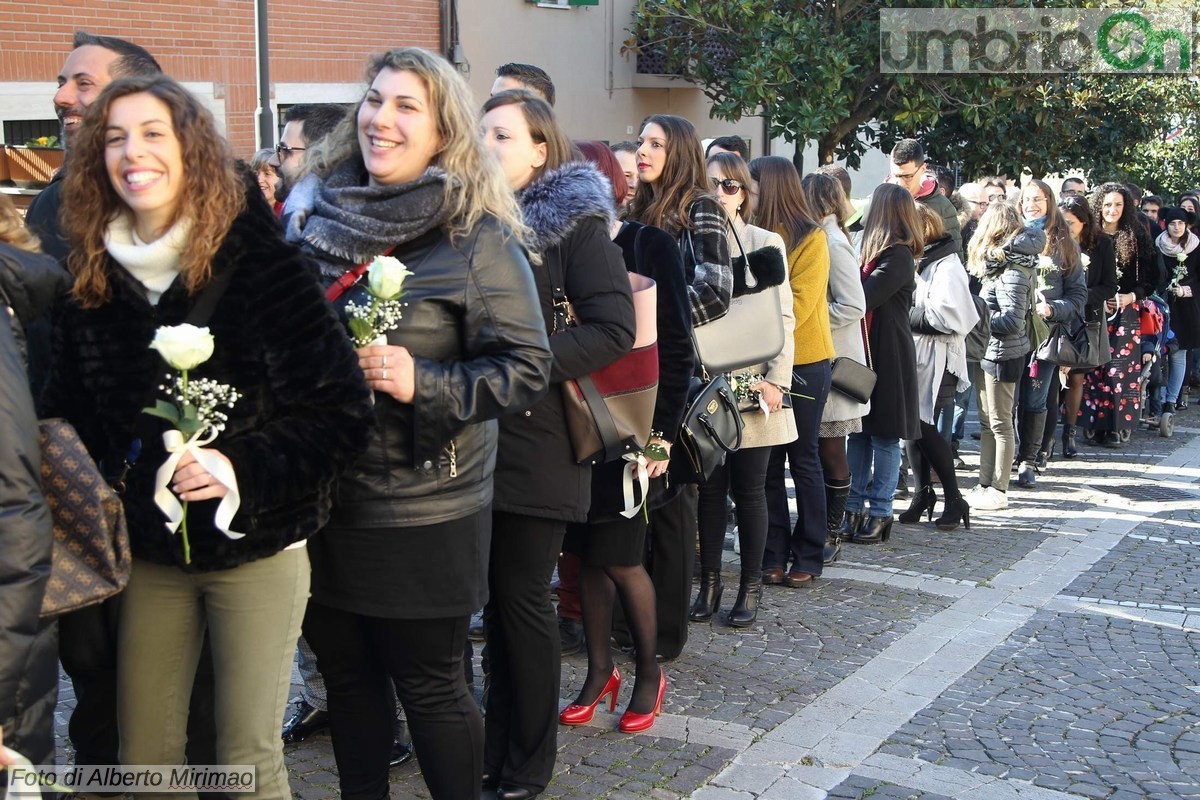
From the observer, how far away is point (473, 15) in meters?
16.5

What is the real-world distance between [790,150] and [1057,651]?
65.8 feet

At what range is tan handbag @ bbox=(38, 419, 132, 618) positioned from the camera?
2906 mm

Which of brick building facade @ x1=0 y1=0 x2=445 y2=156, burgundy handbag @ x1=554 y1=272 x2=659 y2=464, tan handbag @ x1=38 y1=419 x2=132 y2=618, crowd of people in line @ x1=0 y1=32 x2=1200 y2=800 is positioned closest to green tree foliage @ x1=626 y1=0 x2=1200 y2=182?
brick building facade @ x1=0 y1=0 x2=445 y2=156

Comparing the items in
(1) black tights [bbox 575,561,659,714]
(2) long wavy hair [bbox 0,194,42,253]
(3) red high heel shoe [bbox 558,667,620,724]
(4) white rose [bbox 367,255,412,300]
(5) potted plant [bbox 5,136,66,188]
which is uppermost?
(5) potted plant [bbox 5,136,66,188]

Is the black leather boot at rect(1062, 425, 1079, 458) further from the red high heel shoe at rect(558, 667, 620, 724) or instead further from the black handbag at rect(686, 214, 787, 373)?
the red high heel shoe at rect(558, 667, 620, 724)

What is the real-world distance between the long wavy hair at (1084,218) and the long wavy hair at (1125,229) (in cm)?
99

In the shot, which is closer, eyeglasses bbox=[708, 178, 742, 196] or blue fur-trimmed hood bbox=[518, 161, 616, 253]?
blue fur-trimmed hood bbox=[518, 161, 616, 253]

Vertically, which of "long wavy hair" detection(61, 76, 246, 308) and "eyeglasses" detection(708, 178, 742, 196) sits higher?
"eyeglasses" detection(708, 178, 742, 196)

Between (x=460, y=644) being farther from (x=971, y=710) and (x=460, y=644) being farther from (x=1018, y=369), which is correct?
(x=1018, y=369)

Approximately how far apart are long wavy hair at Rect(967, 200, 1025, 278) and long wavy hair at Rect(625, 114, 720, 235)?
4106 mm

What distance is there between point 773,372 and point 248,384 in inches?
148

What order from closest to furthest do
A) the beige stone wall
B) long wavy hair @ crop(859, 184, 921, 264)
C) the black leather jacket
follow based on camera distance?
1. the black leather jacket
2. long wavy hair @ crop(859, 184, 921, 264)
3. the beige stone wall

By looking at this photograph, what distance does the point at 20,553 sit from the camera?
2.61 meters

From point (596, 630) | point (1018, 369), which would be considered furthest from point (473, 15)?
point (596, 630)
